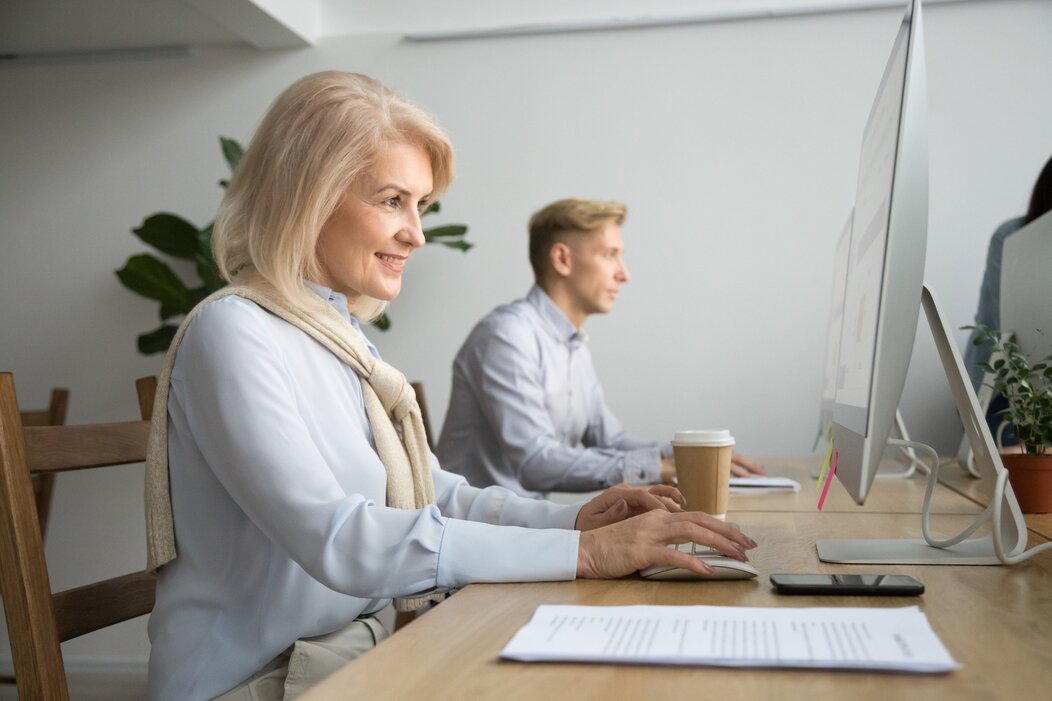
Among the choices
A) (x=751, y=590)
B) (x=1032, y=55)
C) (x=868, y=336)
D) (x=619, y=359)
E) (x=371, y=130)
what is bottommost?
(x=619, y=359)

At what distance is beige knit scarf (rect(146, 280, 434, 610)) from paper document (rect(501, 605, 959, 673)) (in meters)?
0.54

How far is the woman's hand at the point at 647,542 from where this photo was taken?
0.96 m

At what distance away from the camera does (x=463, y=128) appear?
349cm

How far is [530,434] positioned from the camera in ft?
7.98

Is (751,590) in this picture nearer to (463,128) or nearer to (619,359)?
(619,359)

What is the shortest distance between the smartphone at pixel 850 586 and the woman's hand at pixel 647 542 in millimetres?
88

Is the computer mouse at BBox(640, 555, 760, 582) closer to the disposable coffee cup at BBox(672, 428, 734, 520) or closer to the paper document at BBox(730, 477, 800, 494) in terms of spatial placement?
the disposable coffee cup at BBox(672, 428, 734, 520)

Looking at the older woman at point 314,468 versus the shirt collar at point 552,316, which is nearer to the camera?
the older woman at point 314,468

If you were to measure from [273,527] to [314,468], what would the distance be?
8cm

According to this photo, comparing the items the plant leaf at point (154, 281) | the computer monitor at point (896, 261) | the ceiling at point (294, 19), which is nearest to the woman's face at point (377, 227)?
the computer monitor at point (896, 261)

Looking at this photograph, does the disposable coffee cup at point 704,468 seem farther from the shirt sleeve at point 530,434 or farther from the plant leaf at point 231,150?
the plant leaf at point 231,150

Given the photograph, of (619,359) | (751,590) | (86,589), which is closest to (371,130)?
(86,589)

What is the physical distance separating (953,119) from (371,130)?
98.3 inches

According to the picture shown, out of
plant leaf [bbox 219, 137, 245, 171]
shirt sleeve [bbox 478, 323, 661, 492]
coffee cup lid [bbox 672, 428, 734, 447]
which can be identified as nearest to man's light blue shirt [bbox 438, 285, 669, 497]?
shirt sleeve [bbox 478, 323, 661, 492]
